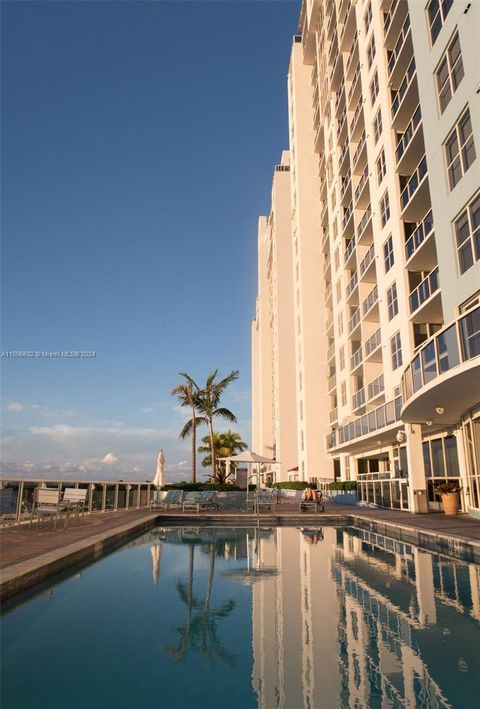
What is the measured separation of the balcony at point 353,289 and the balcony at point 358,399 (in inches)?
252

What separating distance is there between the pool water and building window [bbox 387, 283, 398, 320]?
16087mm

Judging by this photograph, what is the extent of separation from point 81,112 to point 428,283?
15.0 metres

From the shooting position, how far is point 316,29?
149 feet

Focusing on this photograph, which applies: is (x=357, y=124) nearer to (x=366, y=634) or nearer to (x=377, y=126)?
(x=377, y=126)

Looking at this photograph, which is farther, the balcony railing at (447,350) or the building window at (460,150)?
the building window at (460,150)

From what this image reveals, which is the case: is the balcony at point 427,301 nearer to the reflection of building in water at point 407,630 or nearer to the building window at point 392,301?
the building window at point 392,301

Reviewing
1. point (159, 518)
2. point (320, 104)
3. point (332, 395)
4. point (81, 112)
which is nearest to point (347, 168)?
point (320, 104)

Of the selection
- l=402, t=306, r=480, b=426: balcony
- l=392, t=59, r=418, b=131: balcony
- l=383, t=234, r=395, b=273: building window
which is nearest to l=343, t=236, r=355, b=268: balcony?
l=383, t=234, r=395, b=273: building window

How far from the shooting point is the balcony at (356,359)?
3112cm

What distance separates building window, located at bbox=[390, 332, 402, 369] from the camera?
2338 cm

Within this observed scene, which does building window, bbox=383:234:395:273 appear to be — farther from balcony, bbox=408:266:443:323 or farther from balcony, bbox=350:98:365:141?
balcony, bbox=350:98:365:141

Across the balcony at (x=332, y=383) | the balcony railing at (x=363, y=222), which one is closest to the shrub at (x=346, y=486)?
the balcony at (x=332, y=383)

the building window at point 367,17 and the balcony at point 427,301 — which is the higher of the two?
the building window at point 367,17

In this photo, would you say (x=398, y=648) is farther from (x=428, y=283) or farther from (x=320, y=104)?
(x=320, y=104)
